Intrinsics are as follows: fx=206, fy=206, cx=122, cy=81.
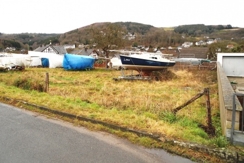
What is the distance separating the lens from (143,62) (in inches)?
680

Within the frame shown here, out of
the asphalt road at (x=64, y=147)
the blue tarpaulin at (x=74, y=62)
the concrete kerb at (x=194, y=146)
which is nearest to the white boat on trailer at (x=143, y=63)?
the blue tarpaulin at (x=74, y=62)

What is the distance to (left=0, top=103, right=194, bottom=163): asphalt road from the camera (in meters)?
4.23

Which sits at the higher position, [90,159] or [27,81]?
[27,81]

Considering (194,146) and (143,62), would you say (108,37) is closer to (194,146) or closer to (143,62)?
(143,62)

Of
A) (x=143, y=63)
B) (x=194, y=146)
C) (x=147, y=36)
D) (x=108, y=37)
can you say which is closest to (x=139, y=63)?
(x=143, y=63)

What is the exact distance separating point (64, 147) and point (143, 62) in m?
13.3

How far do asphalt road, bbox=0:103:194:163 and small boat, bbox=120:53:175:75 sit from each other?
37.8 ft

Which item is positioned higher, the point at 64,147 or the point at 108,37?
the point at 108,37

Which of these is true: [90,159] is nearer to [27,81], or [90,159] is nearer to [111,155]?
[111,155]

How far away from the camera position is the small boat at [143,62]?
1717 cm

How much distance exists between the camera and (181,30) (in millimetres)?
139625

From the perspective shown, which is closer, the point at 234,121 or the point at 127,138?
the point at 234,121

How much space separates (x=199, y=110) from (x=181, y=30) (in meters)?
142

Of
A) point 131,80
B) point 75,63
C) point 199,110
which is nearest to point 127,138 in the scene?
point 199,110
